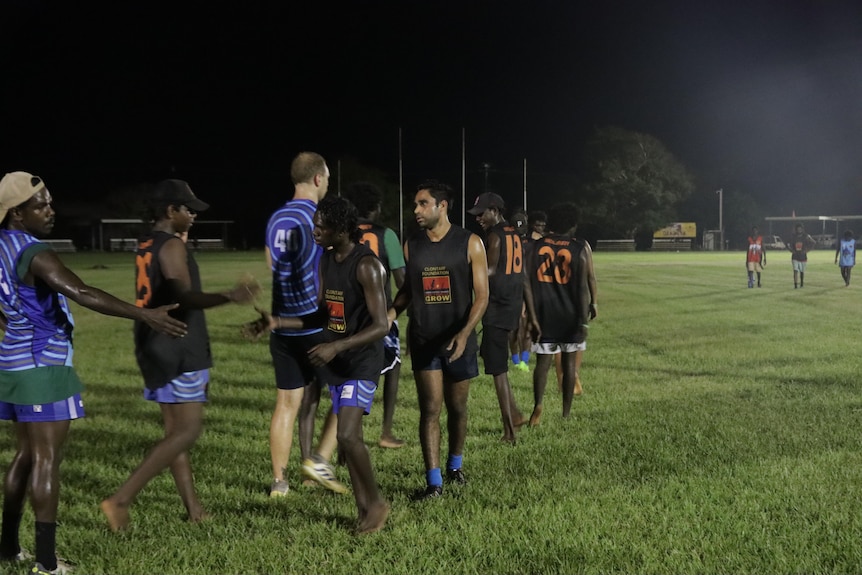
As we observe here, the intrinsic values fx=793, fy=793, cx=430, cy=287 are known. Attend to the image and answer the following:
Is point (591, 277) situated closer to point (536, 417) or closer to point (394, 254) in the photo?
point (536, 417)

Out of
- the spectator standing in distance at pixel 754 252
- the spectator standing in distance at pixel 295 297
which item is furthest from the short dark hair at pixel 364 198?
the spectator standing in distance at pixel 754 252

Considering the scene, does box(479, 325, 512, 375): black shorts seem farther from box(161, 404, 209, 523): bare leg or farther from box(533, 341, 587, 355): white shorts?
box(161, 404, 209, 523): bare leg

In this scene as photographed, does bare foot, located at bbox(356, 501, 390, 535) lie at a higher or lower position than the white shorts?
lower

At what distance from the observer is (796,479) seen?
556 cm

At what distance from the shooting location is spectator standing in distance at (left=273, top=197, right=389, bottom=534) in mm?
4551

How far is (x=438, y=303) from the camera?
5.38 meters

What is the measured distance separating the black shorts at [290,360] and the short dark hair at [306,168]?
108 cm

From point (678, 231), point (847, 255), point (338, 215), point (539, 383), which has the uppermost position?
point (678, 231)

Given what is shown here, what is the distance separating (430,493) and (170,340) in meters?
1.98

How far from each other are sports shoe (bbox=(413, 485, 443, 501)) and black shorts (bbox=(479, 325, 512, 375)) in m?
1.92

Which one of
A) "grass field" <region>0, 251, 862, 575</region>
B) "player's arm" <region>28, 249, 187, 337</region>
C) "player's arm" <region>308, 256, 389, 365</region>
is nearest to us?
"player's arm" <region>28, 249, 187, 337</region>

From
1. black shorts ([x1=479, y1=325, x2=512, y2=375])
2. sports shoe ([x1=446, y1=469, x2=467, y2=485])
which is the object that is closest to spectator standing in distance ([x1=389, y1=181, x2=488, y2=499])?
sports shoe ([x1=446, y1=469, x2=467, y2=485])

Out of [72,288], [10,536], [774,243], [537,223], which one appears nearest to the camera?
[72,288]

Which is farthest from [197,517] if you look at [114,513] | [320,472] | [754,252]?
[754,252]
